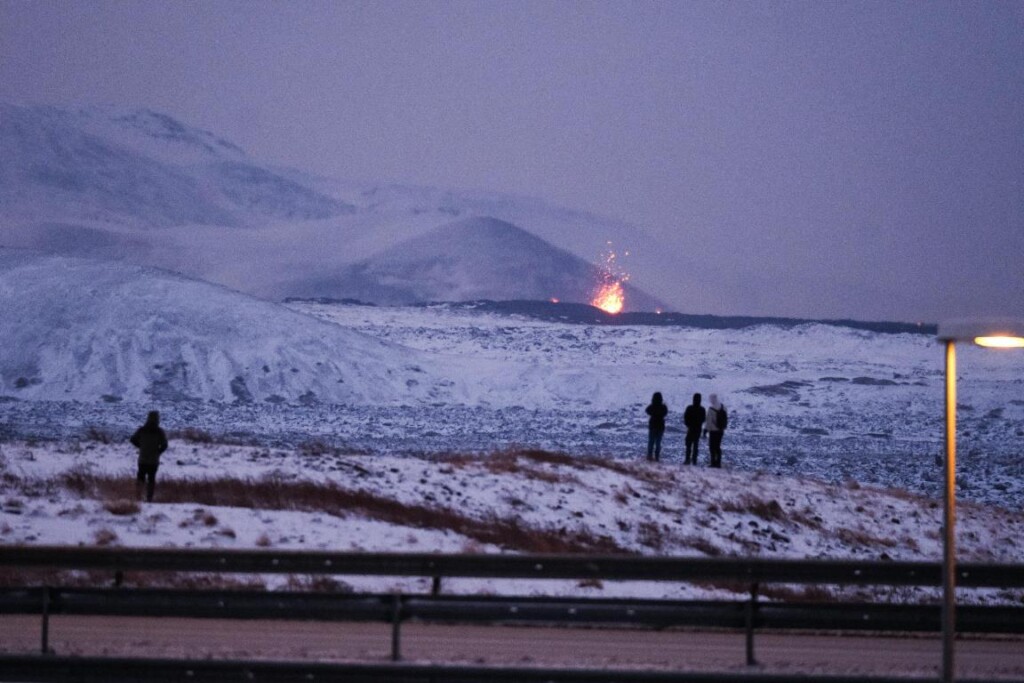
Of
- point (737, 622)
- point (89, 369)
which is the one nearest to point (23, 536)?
point (737, 622)

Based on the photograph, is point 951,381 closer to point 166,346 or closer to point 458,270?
point 166,346

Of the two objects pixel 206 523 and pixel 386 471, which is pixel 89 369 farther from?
pixel 206 523

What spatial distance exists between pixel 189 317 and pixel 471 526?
173 feet

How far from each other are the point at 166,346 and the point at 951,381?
198 feet

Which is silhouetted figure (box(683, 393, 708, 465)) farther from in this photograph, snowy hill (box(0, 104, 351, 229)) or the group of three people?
snowy hill (box(0, 104, 351, 229))

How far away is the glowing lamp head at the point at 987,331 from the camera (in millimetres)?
8297

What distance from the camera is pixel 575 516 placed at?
22406mm

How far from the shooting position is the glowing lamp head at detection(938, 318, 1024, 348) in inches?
327

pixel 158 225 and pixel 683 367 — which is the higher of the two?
pixel 158 225

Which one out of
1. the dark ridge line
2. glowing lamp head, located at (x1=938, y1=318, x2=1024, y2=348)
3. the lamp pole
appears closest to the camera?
glowing lamp head, located at (x1=938, y1=318, x2=1024, y2=348)

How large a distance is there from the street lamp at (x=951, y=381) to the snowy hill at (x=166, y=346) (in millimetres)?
53184

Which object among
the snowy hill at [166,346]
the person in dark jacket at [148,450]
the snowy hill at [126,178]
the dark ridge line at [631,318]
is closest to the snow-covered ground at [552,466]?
the person in dark jacket at [148,450]

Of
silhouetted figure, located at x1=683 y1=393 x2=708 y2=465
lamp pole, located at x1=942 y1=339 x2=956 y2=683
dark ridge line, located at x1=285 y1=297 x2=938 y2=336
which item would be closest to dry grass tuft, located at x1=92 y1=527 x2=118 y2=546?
lamp pole, located at x1=942 y1=339 x2=956 y2=683

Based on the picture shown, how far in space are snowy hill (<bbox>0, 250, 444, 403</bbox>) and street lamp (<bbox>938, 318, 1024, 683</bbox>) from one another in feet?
174
